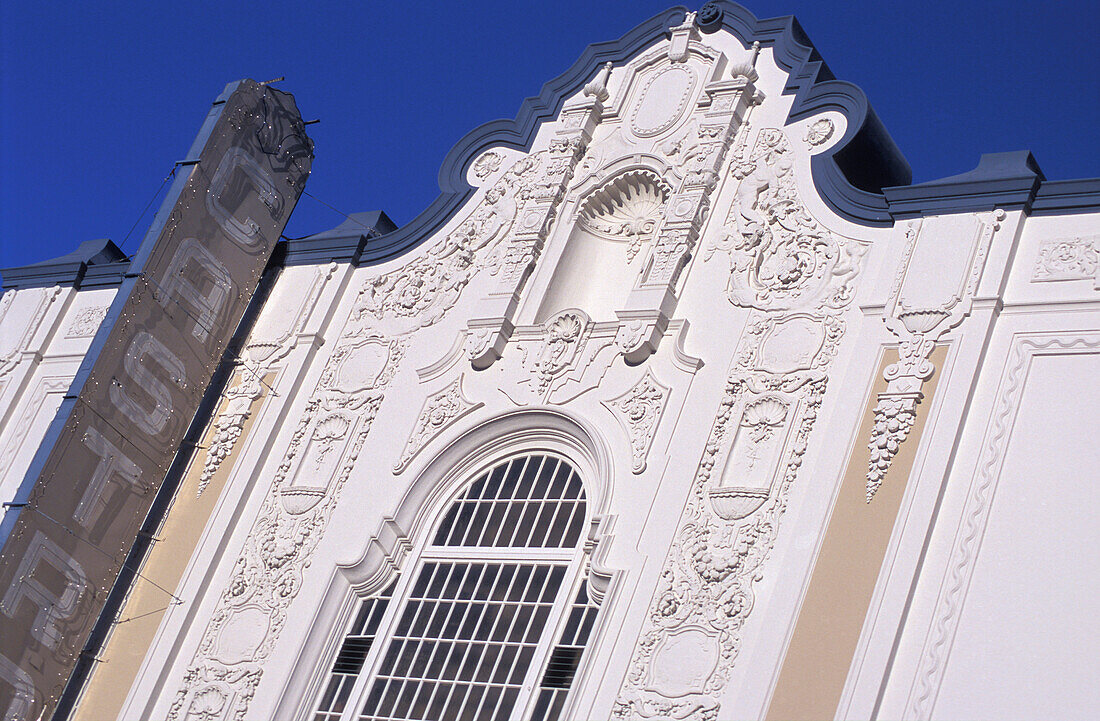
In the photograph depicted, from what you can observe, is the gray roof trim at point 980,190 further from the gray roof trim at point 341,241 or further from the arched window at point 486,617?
the gray roof trim at point 341,241

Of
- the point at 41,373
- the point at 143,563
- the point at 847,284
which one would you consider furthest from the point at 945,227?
the point at 41,373

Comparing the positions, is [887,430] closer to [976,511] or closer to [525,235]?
[976,511]

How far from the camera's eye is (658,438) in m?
14.4

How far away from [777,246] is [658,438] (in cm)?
249

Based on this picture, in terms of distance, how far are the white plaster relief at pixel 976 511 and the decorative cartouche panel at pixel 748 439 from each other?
1604mm

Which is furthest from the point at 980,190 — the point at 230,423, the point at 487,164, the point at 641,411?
the point at 230,423

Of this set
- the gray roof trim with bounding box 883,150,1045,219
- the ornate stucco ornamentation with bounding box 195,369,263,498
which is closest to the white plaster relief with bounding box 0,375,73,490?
the ornate stucco ornamentation with bounding box 195,369,263,498

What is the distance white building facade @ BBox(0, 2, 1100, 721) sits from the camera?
40.5ft

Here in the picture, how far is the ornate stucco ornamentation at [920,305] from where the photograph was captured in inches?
519

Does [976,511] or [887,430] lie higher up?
[887,430]

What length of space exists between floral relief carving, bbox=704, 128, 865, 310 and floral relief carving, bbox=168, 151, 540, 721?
9.75 feet

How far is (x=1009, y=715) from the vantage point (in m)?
11.4

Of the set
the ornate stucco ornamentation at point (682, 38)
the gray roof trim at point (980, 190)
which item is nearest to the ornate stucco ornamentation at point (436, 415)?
the ornate stucco ornamentation at point (682, 38)

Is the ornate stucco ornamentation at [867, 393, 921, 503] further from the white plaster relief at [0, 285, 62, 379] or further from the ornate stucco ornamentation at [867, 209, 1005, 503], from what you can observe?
the white plaster relief at [0, 285, 62, 379]
